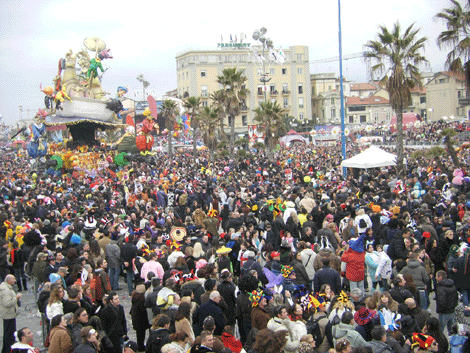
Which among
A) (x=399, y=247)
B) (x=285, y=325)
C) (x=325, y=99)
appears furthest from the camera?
(x=325, y=99)

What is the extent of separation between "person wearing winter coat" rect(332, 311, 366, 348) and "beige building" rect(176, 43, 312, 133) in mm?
65717

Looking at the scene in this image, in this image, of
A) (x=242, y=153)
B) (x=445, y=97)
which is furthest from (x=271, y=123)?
(x=445, y=97)

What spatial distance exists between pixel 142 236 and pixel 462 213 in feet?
23.1

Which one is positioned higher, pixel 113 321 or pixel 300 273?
pixel 300 273

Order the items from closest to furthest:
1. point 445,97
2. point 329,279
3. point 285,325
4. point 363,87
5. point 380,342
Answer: point 380,342
point 285,325
point 329,279
point 445,97
point 363,87

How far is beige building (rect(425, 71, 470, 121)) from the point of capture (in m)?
66.9

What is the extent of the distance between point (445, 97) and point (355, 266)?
2624 inches

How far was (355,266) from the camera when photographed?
8.77 m

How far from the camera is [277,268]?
7.82 meters

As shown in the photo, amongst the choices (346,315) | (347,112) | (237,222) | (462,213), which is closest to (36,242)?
(237,222)

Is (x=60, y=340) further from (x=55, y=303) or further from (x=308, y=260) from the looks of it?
(x=308, y=260)

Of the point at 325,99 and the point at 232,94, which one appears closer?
the point at 232,94

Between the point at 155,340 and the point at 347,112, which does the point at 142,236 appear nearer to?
the point at 155,340

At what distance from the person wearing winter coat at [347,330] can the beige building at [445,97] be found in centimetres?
6516
